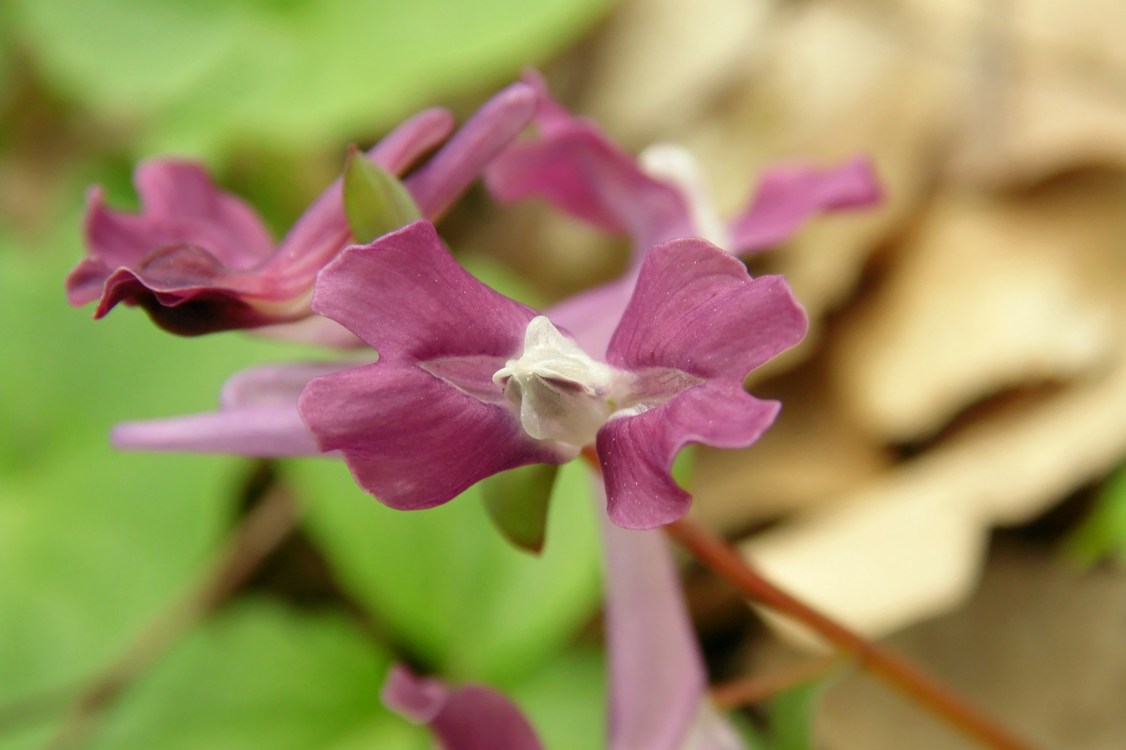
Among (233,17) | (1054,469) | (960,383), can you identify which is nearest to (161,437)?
(1054,469)

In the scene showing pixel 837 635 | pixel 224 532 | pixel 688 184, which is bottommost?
pixel 224 532

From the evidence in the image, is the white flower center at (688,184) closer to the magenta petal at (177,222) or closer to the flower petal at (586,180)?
the flower petal at (586,180)

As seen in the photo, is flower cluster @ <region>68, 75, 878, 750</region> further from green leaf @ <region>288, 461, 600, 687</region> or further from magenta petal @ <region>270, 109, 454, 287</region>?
green leaf @ <region>288, 461, 600, 687</region>

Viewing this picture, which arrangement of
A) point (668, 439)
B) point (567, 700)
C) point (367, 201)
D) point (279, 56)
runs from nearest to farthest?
point (668, 439) < point (367, 201) < point (567, 700) < point (279, 56)

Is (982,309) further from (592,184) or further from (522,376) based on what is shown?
(522,376)

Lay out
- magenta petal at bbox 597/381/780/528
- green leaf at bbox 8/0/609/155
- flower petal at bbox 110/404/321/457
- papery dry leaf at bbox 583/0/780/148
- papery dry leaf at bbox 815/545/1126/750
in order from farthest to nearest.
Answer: papery dry leaf at bbox 583/0/780/148 < green leaf at bbox 8/0/609/155 < papery dry leaf at bbox 815/545/1126/750 < flower petal at bbox 110/404/321/457 < magenta petal at bbox 597/381/780/528

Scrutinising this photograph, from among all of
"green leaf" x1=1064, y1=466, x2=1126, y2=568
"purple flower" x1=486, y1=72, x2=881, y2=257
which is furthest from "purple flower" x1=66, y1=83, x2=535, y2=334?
"green leaf" x1=1064, y1=466, x2=1126, y2=568

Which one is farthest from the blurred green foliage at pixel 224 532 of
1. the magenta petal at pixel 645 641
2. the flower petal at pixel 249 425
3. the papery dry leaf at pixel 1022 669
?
the flower petal at pixel 249 425

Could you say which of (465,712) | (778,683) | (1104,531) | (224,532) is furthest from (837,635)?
(224,532)
